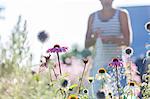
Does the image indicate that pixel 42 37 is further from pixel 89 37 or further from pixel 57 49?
pixel 89 37

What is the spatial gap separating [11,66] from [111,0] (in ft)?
7.69

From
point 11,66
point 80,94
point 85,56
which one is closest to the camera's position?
point 11,66

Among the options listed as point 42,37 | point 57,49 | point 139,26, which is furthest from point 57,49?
point 139,26

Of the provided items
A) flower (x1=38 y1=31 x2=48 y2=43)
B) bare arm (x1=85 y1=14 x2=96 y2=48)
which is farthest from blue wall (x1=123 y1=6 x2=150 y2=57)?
flower (x1=38 y1=31 x2=48 y2=43)

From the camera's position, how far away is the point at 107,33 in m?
3.15

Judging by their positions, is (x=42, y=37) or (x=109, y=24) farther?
(x=109, y=24)

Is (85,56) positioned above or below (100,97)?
above

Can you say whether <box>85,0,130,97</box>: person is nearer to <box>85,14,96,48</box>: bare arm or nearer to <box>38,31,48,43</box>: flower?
<box>85,14,96,48</box>: bare arm

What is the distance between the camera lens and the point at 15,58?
3.16 ft

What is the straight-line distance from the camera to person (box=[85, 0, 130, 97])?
3.00m

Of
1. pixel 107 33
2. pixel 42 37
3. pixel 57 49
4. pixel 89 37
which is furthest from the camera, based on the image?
pixel 107 33

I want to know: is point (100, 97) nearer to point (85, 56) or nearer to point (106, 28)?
point (85, 56)

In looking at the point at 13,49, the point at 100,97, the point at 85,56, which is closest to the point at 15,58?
the point at 13,49

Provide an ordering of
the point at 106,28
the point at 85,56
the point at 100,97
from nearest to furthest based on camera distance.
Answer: the point at 100,97 < the point at 85,56 < the point at 106,28
